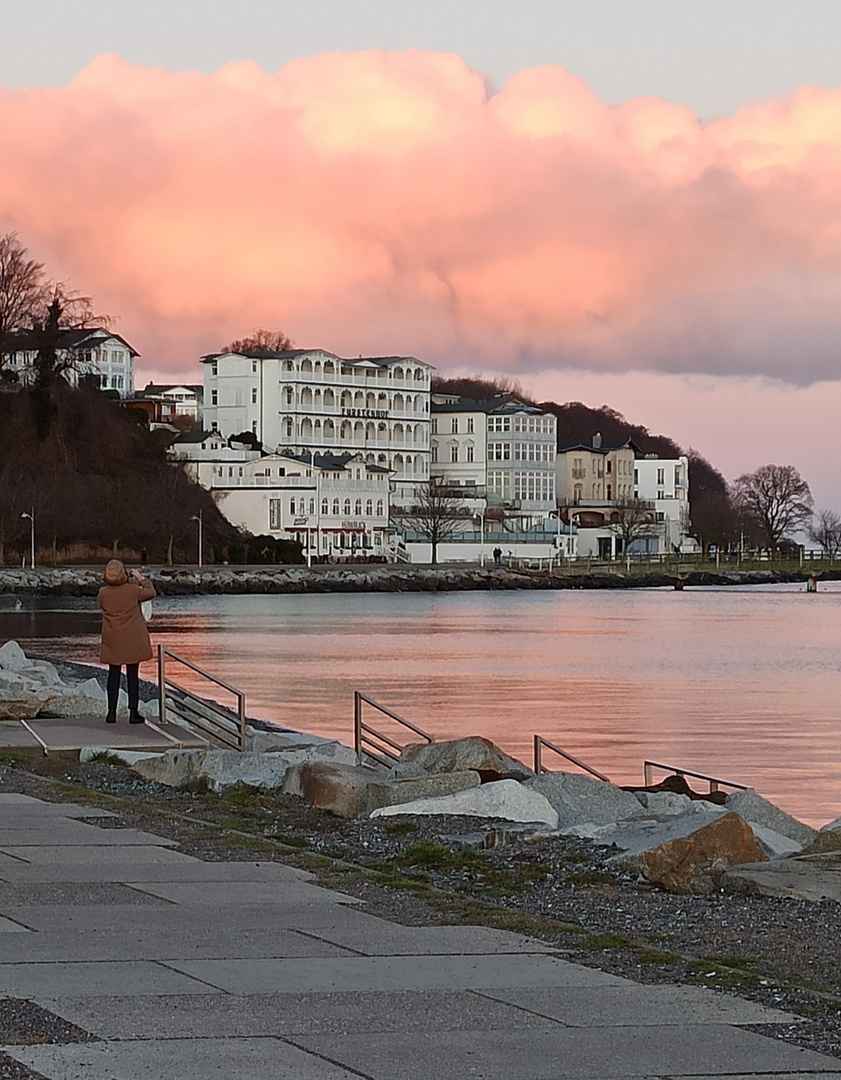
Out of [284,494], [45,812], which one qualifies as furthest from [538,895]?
[284,494]

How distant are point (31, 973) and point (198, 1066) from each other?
1641 millimetres

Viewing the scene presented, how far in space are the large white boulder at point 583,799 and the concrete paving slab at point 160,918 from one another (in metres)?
5.25

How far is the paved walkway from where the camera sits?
5961 mm

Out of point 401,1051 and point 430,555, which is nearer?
point 401,1051

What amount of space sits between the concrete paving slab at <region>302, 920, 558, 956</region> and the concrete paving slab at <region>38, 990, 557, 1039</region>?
965mm

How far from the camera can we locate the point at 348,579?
146m

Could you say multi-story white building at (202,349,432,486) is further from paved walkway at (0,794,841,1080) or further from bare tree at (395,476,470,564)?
paved walkway at (0,794,841,1080)

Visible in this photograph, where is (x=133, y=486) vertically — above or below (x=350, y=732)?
above

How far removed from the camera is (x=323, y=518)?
16800 cm

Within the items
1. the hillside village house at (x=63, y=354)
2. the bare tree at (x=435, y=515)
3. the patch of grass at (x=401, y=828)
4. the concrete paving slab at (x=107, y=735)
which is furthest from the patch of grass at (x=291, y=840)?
the bare tree at (x=435, y=515)

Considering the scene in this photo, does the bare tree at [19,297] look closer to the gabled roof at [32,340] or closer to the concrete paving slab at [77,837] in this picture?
the gabled roof at [32,340]

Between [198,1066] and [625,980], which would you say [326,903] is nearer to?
[625,980]

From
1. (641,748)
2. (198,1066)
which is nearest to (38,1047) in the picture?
(198,1066)

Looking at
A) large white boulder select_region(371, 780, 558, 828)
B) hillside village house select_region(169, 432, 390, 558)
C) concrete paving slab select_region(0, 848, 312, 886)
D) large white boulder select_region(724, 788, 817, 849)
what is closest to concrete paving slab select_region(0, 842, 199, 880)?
concrete paving slab select_region(0, 848, 312, 886)
